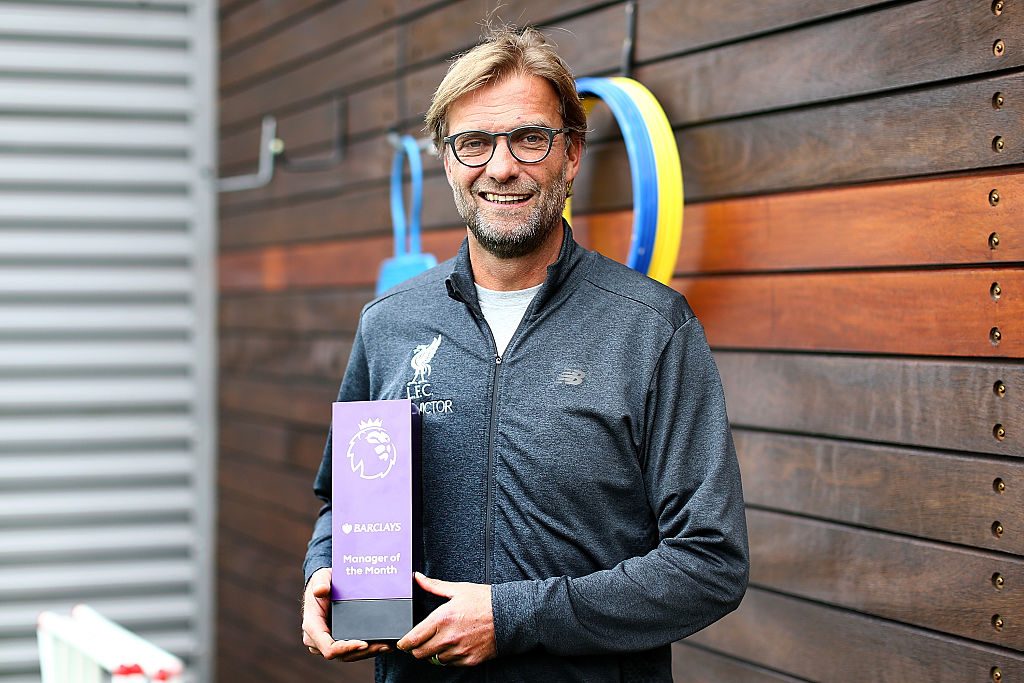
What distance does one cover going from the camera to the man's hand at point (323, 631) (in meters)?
1.83

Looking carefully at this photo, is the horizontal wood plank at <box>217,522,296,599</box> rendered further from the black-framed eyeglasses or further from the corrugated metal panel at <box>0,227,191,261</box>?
the black-framed eyeglasses

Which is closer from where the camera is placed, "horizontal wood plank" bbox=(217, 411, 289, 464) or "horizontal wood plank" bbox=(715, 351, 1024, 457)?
"horizontal wood plank" bbox=(715, 351, 1024, 457)

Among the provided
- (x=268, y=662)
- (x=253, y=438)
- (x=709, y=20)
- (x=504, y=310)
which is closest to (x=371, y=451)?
(x=504, y=310)

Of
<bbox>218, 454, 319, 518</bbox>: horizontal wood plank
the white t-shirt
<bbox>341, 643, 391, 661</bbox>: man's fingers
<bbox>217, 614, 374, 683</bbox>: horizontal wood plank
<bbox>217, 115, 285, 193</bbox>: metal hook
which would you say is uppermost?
<bbox>217, 115, 285, 193</bbox>: metal hook

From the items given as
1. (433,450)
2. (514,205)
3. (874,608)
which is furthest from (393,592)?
(874,608)

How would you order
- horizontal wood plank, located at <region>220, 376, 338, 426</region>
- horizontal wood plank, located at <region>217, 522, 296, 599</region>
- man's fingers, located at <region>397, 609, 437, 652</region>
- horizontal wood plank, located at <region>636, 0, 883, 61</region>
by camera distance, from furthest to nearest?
horizontal wood plank, located at <region>217, 522, 296, 599</region>, horizontal wood plank, located at <region>220, 376, 338, 426</region>, horizontal wood plank, located at <region>636, 0, 883, 61</region>, man's fingers, located at <region>397, 609, 437, 652</region>

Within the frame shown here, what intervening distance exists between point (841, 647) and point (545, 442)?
741 mm

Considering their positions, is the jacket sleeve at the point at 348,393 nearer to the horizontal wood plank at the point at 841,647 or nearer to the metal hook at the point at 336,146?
Answer: the horizontal wood plank at the point at 841,647

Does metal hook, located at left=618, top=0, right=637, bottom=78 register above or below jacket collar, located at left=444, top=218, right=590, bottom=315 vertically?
above

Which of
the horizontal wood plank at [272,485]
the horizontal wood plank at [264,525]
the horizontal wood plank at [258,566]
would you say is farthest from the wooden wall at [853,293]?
the horizontal wood plank at [258,566]

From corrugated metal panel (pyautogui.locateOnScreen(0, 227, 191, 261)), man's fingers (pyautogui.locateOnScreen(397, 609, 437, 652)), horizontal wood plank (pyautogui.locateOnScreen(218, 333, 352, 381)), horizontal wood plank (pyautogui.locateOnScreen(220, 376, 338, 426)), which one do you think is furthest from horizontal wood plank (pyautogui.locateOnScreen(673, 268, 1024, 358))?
corrugated metal panel (pyautogui.locateOnScreen(0, 227, 191, 261))

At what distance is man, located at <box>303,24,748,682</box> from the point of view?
1.78m

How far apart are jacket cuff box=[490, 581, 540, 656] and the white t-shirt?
0.39 meters

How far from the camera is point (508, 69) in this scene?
6.30 ft
